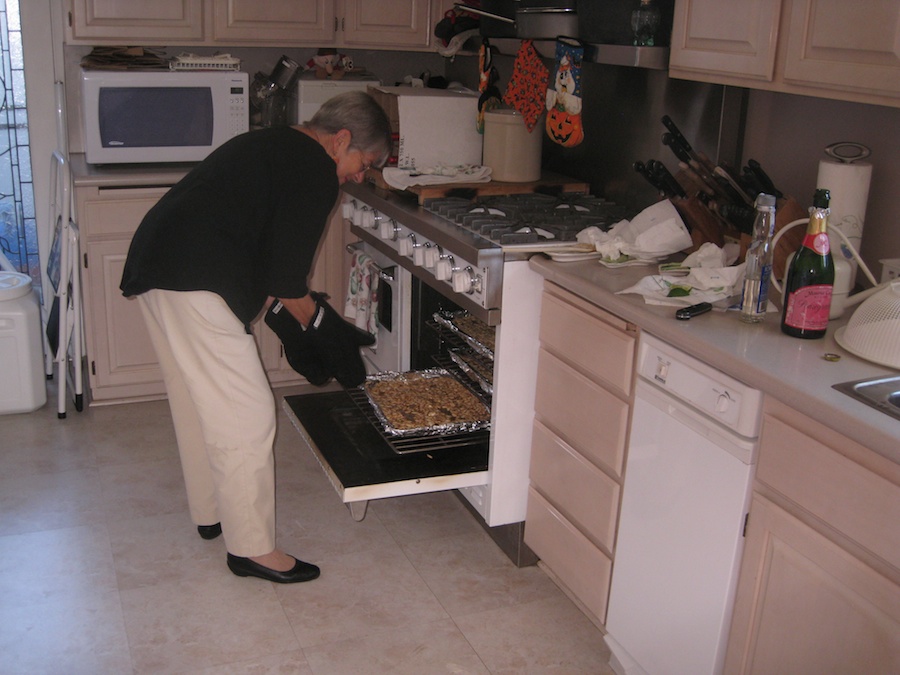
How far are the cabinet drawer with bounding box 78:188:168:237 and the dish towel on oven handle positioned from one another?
30.9 inches

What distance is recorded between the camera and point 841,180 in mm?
2051

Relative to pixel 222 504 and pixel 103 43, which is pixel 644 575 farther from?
pixel 103 43

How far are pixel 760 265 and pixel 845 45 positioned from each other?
0.45 m

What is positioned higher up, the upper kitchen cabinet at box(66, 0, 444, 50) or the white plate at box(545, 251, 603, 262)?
the upper kitchen cabinet at box(66, 0, 444, 50)

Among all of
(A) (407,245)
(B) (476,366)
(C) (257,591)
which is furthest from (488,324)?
(C) (257,591)

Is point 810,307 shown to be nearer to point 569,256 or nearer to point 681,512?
point 681,512

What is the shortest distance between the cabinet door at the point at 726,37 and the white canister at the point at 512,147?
0.77 metres

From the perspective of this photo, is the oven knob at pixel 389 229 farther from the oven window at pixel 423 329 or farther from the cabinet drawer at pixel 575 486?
the cabinet drawer at pixel 575 486

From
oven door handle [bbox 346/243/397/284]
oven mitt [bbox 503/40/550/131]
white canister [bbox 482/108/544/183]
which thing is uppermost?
oven mitt [bbox 503/40/550/131]

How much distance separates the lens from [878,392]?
1592mm

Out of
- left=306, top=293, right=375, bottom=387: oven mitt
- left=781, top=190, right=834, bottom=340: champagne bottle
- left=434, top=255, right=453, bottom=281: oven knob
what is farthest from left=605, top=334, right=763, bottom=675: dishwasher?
left=306, top=293, right=375, bottom=387: oven mitt

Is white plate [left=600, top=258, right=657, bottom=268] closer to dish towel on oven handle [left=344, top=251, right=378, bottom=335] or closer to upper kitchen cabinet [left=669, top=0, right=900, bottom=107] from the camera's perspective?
upper kitchen cabinet [left=669, top=0, right=900, bottom=107]

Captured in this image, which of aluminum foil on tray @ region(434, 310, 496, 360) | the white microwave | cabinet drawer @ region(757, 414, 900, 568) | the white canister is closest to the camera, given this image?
cabinet drawer @ region(757, 414, 900, 568)

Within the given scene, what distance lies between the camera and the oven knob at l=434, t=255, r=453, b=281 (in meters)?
2.58
